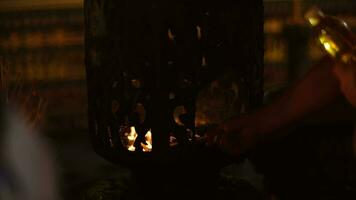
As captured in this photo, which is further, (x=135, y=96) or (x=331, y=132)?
(x=331, y=132)

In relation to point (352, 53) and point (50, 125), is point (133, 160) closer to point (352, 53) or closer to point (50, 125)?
point (352, 53)

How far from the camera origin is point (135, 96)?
5.99ft

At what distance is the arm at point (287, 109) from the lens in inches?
58.7

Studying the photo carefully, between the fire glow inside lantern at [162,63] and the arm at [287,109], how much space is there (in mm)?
196

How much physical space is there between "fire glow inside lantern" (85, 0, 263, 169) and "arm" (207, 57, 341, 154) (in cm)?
20

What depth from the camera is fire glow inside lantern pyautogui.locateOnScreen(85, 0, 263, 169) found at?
1.75 m

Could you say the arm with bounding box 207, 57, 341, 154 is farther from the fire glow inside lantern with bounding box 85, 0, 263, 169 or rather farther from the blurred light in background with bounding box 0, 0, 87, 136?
the blurred light in background with bounding box 0, 0, 87, 136

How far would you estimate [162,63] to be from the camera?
1.77 m

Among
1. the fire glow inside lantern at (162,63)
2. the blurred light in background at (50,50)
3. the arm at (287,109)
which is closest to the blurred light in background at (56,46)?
the blurred light in background at (50,50)

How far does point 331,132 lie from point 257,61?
0.63 meters

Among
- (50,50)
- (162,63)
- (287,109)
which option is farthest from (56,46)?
(287,109)

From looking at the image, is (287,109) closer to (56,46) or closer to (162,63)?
(162,63)

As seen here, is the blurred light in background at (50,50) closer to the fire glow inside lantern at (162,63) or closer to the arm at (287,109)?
the fire glow inside lantern at (162,63)

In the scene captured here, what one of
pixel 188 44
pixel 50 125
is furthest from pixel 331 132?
pixel 50 125
